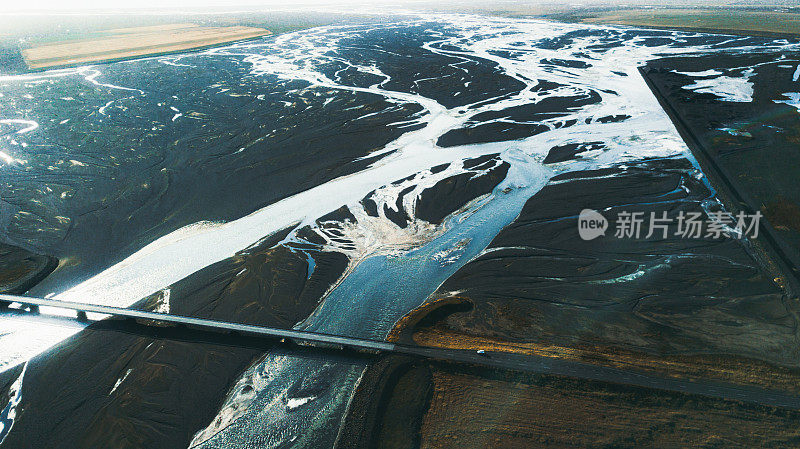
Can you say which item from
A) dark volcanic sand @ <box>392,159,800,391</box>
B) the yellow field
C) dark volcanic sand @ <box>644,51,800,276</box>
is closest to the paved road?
dark volcanic sand @ <box>392,159,800,391</box>

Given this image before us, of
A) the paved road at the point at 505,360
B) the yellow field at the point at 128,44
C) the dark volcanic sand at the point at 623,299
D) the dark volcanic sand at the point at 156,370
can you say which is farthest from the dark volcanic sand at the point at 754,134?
the yellow field at the point at 128,44

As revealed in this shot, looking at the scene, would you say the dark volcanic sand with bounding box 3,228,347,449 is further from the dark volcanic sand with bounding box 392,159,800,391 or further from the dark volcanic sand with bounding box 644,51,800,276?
the dark volcanic sand with bounding box 644,51,800,276

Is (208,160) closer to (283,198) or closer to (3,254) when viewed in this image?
(283,198)

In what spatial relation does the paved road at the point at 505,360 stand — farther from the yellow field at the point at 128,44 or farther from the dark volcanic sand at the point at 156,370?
the yellow field at the point at 128,44

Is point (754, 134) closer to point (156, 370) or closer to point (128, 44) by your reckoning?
point (156, 370)

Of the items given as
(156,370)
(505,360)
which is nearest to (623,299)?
(505,360)

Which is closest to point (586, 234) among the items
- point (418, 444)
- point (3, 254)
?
point (418, 444)
